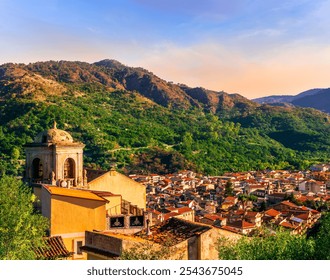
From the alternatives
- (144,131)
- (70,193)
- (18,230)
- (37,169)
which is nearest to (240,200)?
(144,131)

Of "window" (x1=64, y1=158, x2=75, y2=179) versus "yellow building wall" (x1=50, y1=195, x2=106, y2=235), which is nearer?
"yellow building wall" (x1=50, y1=195, x2=106, y2=235)

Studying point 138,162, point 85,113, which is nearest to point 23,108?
point 85,113

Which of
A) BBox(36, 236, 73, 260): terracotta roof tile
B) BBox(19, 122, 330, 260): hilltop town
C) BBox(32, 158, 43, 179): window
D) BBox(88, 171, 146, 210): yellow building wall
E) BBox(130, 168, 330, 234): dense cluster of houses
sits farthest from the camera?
BBox(130, 168, 330, 234): dense cluster of houses

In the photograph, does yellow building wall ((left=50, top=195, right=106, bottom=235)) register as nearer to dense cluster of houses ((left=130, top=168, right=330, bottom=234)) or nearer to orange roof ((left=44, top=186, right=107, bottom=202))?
orange roof ((left=44, top=186, right=107, bottom=202))

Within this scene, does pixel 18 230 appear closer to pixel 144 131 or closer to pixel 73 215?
→ pixel 73 215

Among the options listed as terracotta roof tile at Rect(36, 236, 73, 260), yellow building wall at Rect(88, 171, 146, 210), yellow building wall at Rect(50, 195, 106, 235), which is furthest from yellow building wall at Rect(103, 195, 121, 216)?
terracotta roof tile at Rect(36, 236, 73, 260)

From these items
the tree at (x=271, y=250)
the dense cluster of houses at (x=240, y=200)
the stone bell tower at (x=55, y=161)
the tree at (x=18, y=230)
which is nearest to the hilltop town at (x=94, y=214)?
the stone bell tower at (x=55, y=161)

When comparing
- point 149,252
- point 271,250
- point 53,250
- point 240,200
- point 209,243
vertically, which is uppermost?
point 149,252
